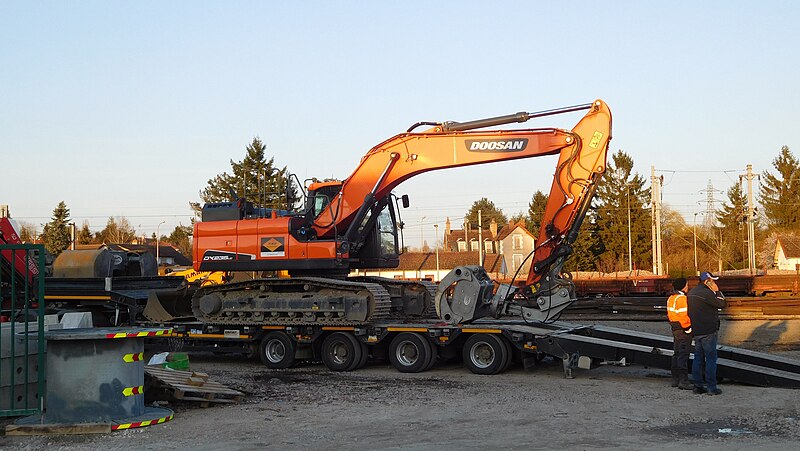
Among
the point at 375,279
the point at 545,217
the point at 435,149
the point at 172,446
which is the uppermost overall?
the point at 435,149

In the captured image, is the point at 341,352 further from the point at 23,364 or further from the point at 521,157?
the point at 23,364

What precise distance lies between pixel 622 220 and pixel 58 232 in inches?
1892

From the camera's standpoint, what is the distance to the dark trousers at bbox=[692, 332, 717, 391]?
1233cm

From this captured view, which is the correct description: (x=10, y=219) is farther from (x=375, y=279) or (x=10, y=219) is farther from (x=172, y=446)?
(x=172, y=446)

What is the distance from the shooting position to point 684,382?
42.2 feet

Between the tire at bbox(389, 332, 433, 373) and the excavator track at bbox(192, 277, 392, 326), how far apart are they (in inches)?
27.0

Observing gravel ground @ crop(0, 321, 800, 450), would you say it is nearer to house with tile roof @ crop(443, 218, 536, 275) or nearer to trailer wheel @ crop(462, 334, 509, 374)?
trailer wheel @ crop(462, 334, 509, 374)

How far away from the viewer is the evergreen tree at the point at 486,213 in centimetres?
11819

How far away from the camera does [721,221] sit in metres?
82.2

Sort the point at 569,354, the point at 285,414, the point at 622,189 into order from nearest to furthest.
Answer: the point at 285,414 < the point at 569,354 < the point at 622,189

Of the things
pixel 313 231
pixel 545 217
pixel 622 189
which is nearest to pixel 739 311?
pixel 545 217

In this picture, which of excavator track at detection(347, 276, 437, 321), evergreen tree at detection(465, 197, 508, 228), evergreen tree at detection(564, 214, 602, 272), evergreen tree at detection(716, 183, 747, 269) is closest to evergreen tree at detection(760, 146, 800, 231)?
evergreen tree at detection(716, 183, 747, 269)

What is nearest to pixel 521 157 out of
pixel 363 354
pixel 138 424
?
pixel 363 354

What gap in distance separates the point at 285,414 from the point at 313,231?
6.07 metres
